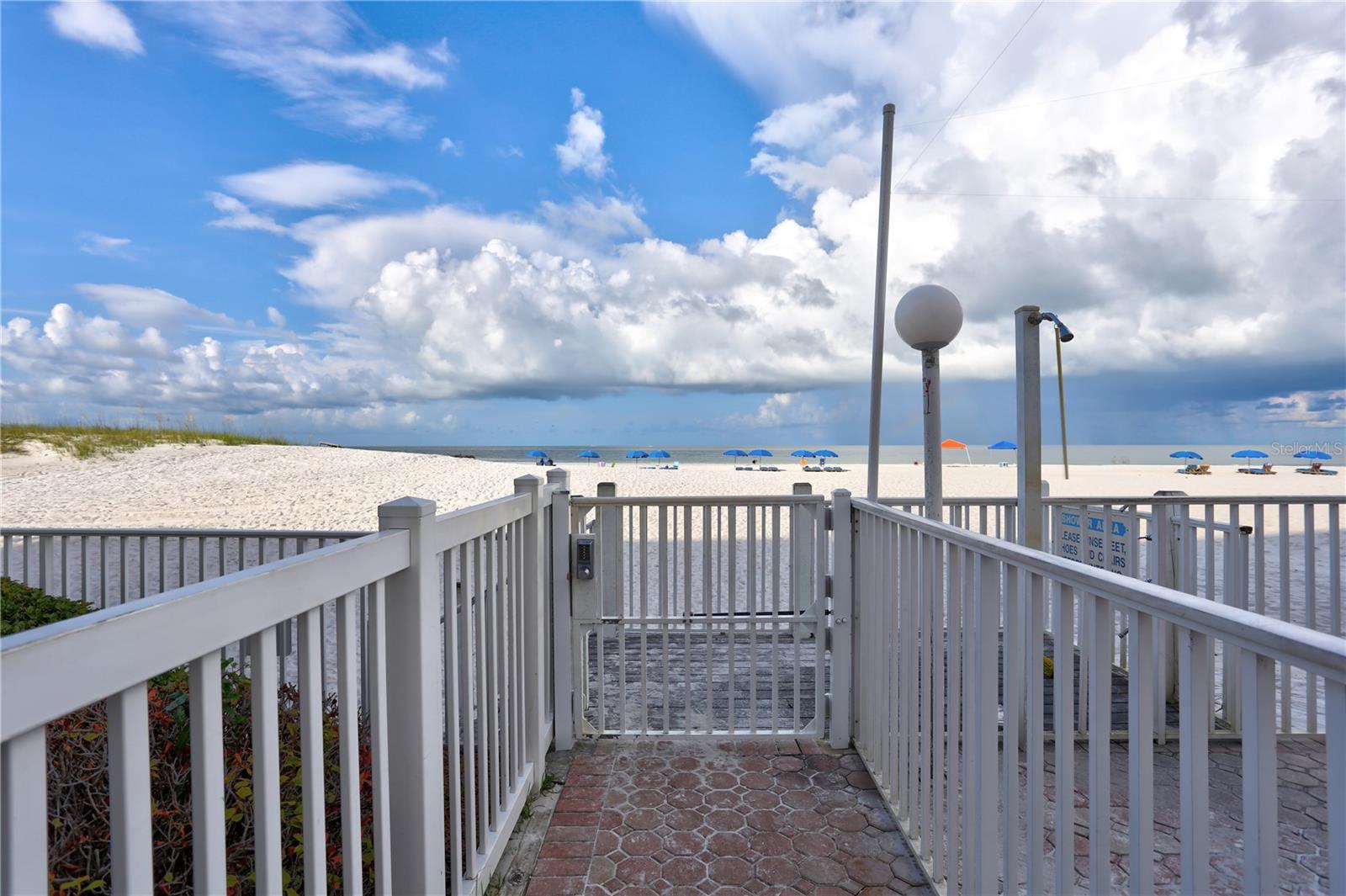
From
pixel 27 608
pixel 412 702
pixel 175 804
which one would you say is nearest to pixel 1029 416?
pixel 412 702

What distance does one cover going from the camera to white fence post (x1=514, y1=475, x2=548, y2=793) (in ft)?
9.31

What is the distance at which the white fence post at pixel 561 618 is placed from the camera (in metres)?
3.24

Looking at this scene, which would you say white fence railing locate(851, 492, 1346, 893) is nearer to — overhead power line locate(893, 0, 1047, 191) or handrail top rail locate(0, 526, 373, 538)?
handrail top rail locate(0, 526, 373, 538)

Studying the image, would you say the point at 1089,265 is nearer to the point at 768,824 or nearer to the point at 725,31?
the point at 725,31

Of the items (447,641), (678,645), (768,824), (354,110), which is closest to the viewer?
(447,641)

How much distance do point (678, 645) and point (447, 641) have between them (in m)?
3.26

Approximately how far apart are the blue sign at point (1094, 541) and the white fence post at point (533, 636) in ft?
Answer: 9.55

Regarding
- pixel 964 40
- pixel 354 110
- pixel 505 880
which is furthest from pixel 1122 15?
pixel 354 110

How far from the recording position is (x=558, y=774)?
3.05 metres

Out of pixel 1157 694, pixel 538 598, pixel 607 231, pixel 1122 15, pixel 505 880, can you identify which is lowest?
pixel 505 880

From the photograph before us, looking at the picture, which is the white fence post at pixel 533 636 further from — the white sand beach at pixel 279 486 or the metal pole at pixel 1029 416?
the white sand beach at pixel 279 486

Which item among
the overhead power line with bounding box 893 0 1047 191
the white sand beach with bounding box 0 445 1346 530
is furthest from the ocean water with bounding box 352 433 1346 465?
the overhead power line with bounding box 893 0 1047 191

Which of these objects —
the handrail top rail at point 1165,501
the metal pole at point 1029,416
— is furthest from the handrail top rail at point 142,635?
the metal pole at point 1029,416

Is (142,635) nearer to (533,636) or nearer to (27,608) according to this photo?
(533,636)
